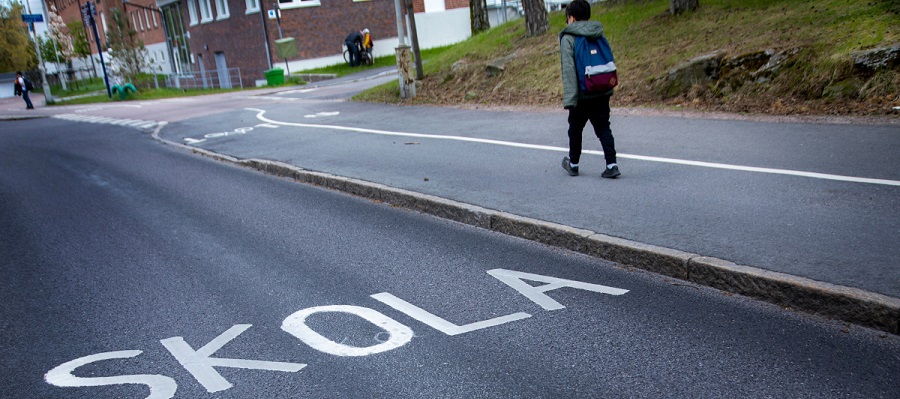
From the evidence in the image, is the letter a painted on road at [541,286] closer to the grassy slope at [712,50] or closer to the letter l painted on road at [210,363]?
the letter l painted on road at [210,363]

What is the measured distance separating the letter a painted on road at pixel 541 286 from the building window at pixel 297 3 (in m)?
35.9

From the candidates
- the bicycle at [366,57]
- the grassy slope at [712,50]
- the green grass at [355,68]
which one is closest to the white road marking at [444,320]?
the grassy slope at [712,50]

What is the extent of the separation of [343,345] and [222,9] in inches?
1690

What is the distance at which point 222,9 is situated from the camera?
43.1 metres

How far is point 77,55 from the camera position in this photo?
66188 mm

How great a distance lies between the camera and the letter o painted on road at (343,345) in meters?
4.20

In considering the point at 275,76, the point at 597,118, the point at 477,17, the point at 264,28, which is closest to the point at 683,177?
the point at 597,118

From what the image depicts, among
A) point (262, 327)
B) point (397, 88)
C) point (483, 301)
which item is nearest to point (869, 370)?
point (483, 301)

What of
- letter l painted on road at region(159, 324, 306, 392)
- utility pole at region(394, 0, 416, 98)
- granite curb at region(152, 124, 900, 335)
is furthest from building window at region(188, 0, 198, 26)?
letter l painted on road at region(159, 324, 306, 392)

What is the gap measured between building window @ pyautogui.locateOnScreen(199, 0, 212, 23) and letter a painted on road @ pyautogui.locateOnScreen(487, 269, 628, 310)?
44.1m

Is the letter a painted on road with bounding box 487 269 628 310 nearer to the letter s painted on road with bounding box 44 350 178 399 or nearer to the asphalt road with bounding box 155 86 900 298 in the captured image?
the asphalt road with bounding box 155 86 900 298

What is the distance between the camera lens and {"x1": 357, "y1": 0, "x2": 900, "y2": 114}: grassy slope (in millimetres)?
10898

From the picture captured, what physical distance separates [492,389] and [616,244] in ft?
7.30

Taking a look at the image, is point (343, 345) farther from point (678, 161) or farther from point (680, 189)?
point (678, 161)
